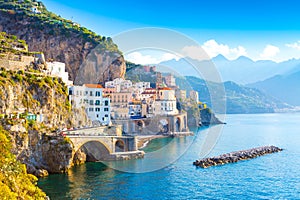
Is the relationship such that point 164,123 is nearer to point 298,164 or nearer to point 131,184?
point 298,164

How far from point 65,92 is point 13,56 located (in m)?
6.08

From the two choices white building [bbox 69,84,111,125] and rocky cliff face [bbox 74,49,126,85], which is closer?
white building [bbox 69,84,111,125]

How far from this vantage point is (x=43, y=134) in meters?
29.1

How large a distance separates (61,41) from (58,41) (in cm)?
51

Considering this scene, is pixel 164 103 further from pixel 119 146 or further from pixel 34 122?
pixel 34 122

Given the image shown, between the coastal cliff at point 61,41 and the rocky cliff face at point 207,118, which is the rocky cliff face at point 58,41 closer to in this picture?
the coastal cliff at point 61,41

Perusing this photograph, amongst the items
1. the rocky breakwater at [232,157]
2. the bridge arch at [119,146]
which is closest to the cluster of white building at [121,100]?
the bridge arch at [119,146]

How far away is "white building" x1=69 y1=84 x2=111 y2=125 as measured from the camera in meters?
38.5

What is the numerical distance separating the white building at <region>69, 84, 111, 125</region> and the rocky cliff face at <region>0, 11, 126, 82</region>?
20.2 m

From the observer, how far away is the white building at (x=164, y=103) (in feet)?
187

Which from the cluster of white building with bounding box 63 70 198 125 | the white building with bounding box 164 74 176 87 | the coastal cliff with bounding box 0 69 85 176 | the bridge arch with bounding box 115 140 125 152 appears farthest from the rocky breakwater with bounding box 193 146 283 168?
the white building with bounding box 164 74 176 87

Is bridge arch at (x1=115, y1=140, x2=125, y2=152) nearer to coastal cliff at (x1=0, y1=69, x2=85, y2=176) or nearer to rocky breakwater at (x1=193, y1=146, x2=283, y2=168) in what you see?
coastal cliff at (x1=0, y1=69, x2=85, y2=176)

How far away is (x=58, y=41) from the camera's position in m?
61.4

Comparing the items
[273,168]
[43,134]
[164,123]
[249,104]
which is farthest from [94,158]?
[249,104]
